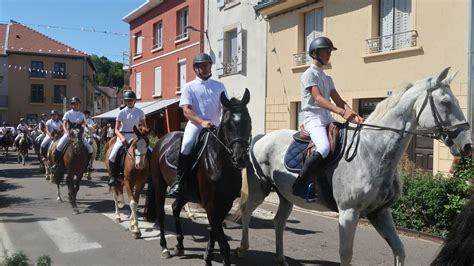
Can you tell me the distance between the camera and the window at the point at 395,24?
12.5 m

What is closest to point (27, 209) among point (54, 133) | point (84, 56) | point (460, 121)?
point (54, 133)

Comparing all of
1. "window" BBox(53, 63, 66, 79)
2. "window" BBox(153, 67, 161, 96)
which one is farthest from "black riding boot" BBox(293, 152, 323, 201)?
"window" BBox(53, 63, 66, 79)

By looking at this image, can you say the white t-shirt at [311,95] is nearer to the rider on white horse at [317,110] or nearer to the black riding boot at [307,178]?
the rider on white horse at [317,110]

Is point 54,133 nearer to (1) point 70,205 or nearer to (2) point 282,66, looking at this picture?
(1) point 70,205

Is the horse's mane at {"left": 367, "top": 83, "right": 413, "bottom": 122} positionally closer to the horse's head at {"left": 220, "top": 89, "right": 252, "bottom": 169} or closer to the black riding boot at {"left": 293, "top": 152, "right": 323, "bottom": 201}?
the black riding boot at {"left": 293, "top": 152, "right": 323, "bottom": 201}

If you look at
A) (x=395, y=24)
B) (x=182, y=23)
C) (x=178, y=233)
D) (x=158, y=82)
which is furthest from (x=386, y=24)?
(x=158, y=82)

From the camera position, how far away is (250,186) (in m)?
6.29

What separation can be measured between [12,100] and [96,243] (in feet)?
181

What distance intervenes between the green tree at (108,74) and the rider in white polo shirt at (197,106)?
318 feet

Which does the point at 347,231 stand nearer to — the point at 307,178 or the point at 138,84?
the point at 307,178

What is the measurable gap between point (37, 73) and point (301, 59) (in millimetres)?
49032

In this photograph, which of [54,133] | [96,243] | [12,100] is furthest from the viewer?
[12,100]

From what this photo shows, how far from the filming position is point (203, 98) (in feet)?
20.0

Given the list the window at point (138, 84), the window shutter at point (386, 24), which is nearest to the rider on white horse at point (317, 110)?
the window shutter at point (386, 24)
